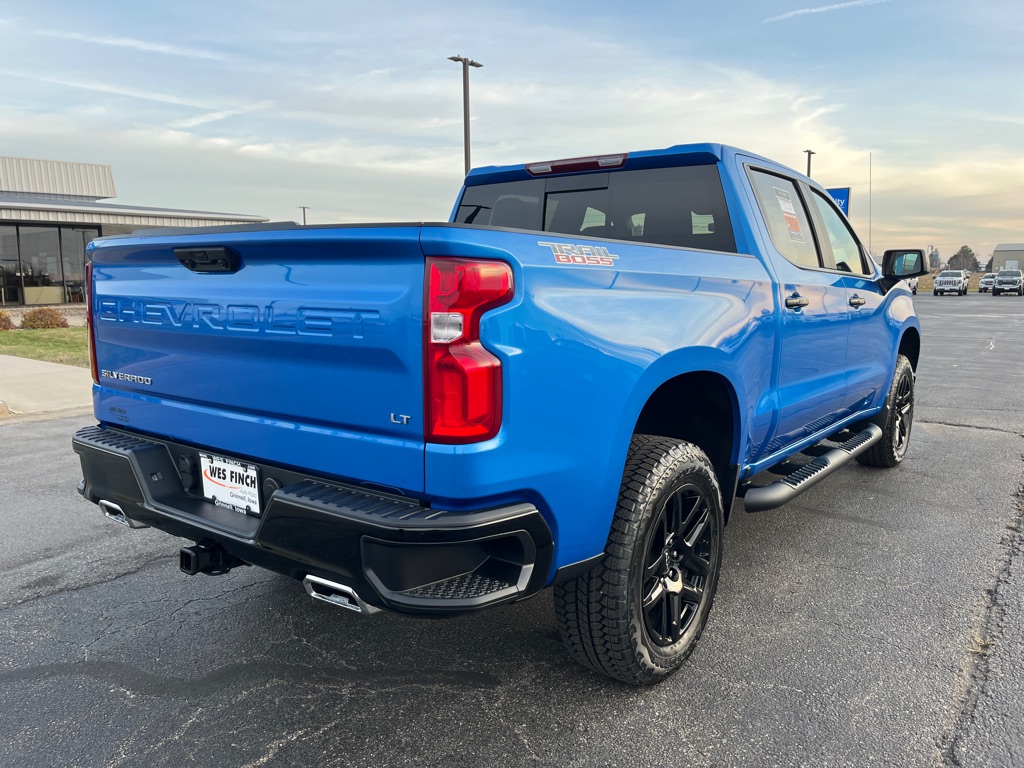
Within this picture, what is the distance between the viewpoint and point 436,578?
6.90ft

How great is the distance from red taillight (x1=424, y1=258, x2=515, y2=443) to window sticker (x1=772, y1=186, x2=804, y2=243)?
2.41m

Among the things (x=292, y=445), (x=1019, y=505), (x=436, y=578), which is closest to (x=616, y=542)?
(x=436, y=578)

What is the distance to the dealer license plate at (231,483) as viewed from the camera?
2502 mm

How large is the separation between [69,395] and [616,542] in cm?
Result: 831

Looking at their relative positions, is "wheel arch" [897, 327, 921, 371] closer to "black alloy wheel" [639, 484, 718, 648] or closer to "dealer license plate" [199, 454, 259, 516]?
"black alloy wheel" [639, 484, 718, 648]

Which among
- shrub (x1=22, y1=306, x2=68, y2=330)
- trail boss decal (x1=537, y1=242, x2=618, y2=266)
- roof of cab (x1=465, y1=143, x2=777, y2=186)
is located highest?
roof of cab (x1=465, y1=143, x2=777, y2=186)

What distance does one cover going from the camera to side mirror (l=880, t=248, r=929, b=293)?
4871 millimetres

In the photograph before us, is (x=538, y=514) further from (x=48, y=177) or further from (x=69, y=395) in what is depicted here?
(x=48, y=177)

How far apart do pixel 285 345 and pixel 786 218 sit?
2.70m

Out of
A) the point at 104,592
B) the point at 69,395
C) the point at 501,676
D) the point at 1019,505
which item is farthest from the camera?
the point at 69,395

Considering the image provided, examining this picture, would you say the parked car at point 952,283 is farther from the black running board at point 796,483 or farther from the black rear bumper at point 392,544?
the black rear bumper at point 392,544

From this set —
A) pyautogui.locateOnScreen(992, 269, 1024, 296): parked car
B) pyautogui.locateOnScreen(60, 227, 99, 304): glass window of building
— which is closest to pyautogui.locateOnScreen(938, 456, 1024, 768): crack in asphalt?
pyautogui.locateOnScreen(60, 227, 99, 304): glass window of building

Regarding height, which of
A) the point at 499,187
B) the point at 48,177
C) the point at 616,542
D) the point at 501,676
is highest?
the point at 48,177

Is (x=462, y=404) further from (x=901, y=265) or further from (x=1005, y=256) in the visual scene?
(x=1005, y=256)
